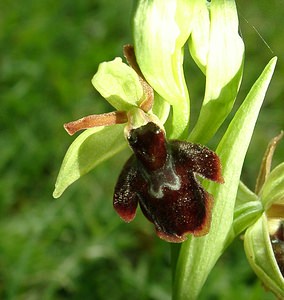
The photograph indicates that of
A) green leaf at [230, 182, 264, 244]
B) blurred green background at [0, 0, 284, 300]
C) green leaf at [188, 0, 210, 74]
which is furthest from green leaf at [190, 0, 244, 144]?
blurred green background at [0, 0, 284, 300]

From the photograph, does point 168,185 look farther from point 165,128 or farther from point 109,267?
point 109,267

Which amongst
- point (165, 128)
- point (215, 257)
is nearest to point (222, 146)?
point (165, 128)

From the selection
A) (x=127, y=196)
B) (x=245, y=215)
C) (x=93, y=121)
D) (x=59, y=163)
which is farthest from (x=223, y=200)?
(x=59, y=163)

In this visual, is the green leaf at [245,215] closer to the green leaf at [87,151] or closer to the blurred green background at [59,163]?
the green leaf at [87,151]

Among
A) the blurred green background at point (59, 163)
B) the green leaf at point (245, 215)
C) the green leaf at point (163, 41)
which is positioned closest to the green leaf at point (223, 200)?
the green leaf at point (245, 215)

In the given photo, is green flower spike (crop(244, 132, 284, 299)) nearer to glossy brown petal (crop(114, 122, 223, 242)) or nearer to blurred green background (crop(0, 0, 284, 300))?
glossy brown petal (crop(114, 122, 223, 242))

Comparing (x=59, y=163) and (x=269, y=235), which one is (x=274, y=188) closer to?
(x=269, y=235)
